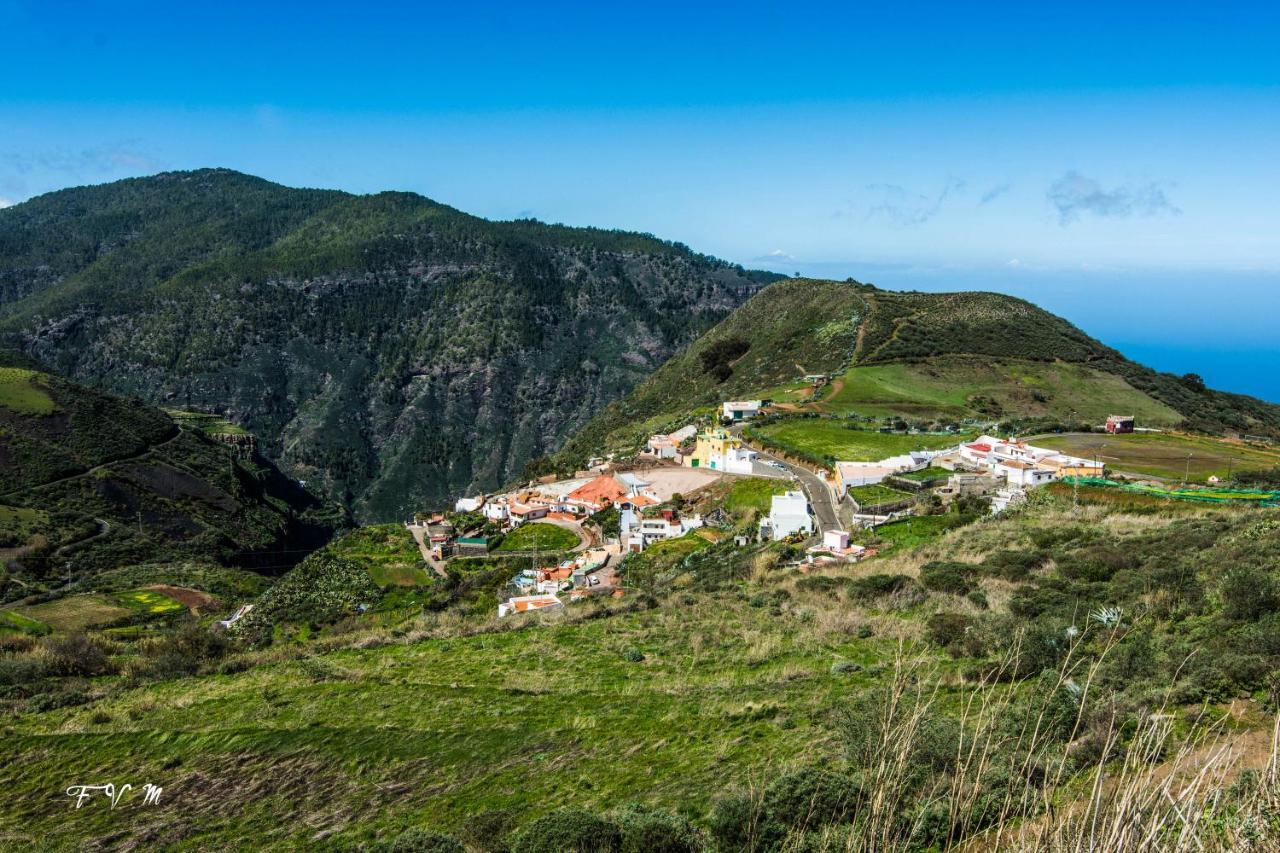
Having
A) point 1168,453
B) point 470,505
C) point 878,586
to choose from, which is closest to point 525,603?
point 878,586

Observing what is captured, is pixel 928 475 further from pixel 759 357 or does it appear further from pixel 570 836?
pixel 759 357

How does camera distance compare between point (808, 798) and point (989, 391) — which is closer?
point (808, 798)

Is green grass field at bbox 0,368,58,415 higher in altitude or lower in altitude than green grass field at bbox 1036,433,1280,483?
lower

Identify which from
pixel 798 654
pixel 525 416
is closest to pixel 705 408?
pixel 798 654

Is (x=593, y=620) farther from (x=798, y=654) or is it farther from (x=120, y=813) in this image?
(x=120, y=813)

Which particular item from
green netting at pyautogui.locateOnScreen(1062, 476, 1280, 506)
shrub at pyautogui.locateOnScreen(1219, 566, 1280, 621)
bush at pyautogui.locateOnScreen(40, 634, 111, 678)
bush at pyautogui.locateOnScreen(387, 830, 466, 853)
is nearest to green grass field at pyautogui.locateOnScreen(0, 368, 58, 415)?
bush at pyautogui.locateOnScreen(40, 634, 111, 678)

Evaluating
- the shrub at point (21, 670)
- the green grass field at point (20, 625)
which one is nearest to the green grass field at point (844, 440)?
the shrub at point (21, 670)

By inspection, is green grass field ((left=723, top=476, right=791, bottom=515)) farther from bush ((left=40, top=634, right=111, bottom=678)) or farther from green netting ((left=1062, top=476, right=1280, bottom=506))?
bush ((left=40, top=634, right=111, bottom=678))
